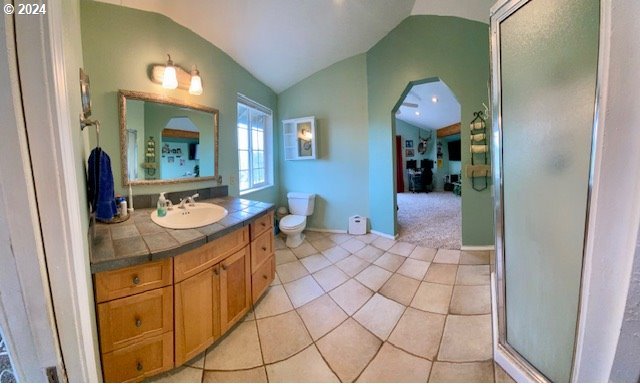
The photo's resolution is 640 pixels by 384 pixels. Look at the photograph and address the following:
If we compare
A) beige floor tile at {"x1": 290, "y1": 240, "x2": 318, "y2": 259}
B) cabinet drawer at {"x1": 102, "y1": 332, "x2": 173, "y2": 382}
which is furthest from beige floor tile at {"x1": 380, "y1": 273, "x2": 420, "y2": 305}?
cabinet drawer at {"x1": 102, "y1": 332, "x2": 173, "y2": 382}

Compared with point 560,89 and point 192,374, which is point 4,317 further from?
point 560,89

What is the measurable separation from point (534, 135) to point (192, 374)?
79.1 inches

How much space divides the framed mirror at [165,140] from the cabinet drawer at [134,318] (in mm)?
1035

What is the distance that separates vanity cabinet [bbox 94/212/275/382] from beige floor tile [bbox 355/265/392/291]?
1.12 meters

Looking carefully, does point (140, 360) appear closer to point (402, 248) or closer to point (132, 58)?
point (132, 58)

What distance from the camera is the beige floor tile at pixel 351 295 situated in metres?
1.72

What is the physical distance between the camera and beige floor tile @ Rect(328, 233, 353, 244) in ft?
10.1

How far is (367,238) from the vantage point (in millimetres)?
3121

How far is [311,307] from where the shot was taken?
172cm

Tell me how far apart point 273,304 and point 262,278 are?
22cm

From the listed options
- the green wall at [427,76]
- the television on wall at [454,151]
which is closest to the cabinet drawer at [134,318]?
the green wall at [427,76]

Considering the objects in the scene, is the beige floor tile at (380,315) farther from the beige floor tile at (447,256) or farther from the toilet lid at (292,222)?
the toilet lid at (292,222)

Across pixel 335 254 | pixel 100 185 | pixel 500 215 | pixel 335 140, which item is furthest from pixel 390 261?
pixel 100 185

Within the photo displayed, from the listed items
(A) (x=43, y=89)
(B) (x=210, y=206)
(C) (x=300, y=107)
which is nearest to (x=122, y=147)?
(B) (x=210, y=206)
